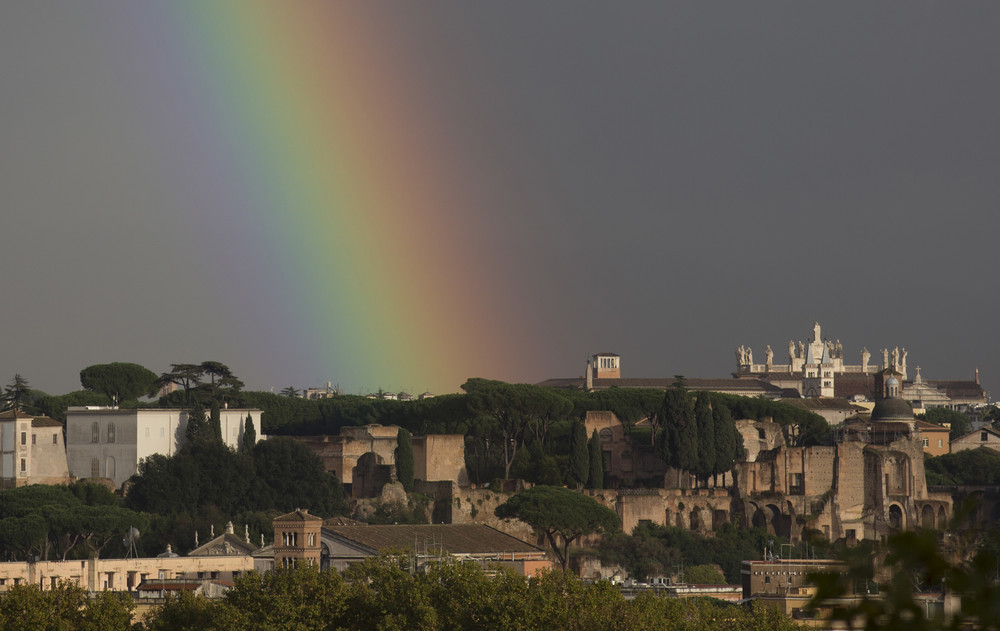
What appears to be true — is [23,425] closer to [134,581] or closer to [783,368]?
[134,581]

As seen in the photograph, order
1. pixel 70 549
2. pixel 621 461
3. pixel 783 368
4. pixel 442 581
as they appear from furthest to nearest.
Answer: pixel 783 368 < pixel 621 461 < pixel 70 549 < pixel 442 581

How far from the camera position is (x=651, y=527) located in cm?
7619

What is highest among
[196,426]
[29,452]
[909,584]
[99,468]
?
[196,426]

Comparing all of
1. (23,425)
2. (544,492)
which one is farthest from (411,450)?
(23,425)

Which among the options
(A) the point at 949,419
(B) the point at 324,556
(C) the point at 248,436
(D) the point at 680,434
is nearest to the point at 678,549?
(D) the point at 680,434

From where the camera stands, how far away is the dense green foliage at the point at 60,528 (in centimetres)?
6303

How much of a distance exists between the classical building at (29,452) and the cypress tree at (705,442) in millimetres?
28844

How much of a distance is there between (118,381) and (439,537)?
3543cm

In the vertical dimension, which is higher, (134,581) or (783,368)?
(783,368)

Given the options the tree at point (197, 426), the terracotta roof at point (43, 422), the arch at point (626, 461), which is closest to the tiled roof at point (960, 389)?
the arch at point (626, 461)

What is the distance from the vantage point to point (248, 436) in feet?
254

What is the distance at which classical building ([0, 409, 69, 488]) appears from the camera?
73125mm

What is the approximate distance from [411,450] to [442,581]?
3875cm

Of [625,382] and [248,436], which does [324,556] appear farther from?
[625,382]
